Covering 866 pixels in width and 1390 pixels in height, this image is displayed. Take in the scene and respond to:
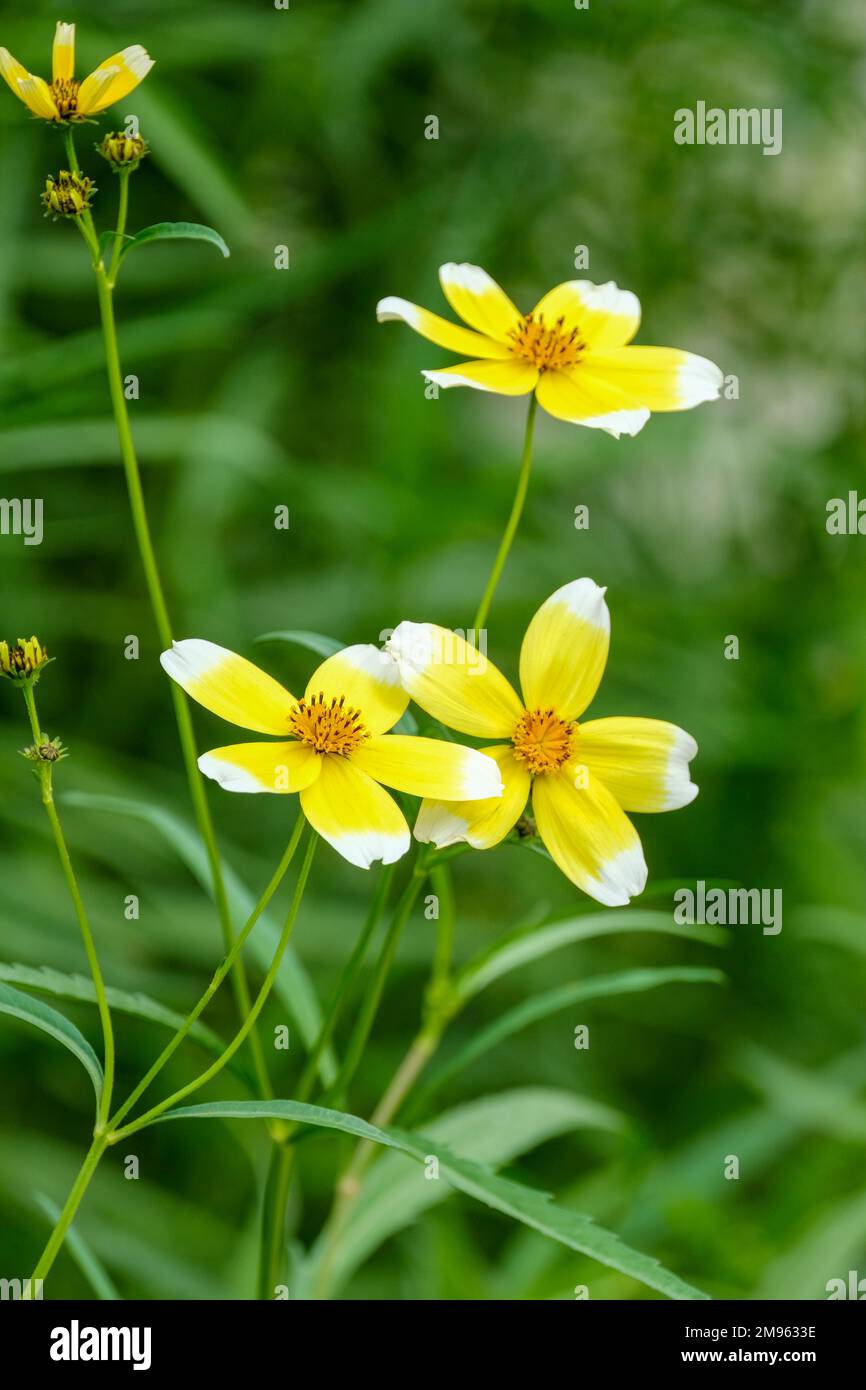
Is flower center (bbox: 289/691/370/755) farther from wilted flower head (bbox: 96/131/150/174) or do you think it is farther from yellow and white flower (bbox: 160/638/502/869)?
wilted flower head (bbox: 96/131/150/174)

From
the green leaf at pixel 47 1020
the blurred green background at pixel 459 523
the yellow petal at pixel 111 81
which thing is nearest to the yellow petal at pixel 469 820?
the green leaf at pixel 47 1020

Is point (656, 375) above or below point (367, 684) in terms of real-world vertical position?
above

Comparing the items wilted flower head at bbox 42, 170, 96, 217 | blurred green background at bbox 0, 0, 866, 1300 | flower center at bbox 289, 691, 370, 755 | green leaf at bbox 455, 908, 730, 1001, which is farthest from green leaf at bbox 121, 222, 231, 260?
blurred green background at bbox 0, 0, 866, 1300

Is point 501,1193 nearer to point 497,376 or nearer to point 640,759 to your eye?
point 640,759

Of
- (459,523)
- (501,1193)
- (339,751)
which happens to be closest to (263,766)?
(339,751)

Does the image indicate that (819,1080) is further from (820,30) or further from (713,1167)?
(820,30)
